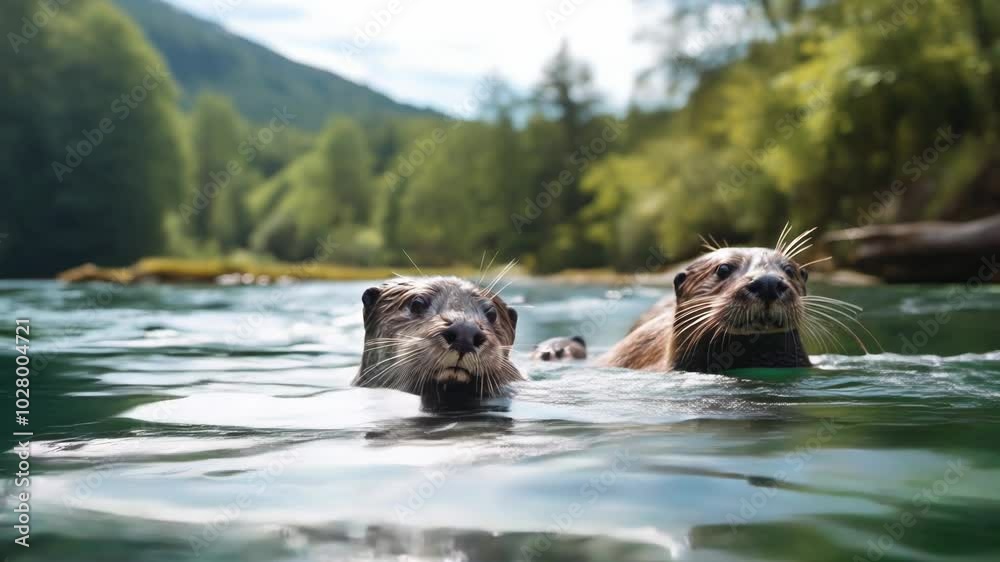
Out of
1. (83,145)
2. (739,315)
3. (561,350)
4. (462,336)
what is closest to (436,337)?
(462,336)

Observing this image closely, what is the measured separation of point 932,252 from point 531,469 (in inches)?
820

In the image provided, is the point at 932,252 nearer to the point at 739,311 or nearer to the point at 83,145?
the point at 739,311

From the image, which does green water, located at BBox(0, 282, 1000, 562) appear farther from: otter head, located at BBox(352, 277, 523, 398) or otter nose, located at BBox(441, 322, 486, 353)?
otter nose, located at BBox(441, 322, 486, 353)

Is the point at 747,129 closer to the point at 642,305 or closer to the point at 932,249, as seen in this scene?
the point at 932,249

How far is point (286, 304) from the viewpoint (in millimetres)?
20688

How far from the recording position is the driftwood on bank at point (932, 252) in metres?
21.6

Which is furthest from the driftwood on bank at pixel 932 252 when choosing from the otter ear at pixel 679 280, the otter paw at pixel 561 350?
the otter ear at pixel 679 280

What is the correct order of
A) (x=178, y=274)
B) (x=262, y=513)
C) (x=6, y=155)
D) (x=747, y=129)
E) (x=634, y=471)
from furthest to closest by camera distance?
(x=6, y=155) → (x=747, y=129) → (x=178, y=274) → (x=634, y=471) → (x=262, y=513)

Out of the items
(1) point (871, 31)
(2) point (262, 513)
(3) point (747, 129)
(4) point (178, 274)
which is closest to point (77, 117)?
(4) point (178, 274)

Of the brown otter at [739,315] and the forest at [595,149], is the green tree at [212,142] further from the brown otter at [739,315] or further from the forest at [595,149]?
the brown otter at [739,315]

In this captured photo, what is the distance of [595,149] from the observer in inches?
2522

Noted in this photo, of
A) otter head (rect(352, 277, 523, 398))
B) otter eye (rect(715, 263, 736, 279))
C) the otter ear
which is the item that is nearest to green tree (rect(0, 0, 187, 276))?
otter head (rect(352, 277, 523, 398))

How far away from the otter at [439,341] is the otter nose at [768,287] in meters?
1.64

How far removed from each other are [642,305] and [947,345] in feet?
34.0
